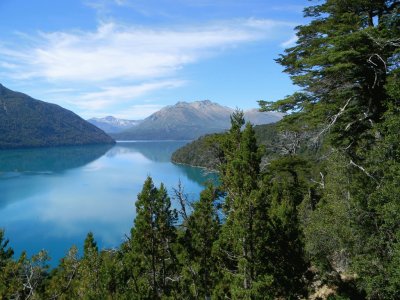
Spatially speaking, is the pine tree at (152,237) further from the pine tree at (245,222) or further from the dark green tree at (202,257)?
the pine tree at (245,222)

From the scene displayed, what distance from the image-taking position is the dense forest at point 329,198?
1216 cm

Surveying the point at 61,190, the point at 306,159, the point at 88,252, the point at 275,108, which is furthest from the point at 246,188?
the point at 61,190

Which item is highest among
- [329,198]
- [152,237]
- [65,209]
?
[329,198]

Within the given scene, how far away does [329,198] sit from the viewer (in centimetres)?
1827

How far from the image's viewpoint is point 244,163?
13203 mm

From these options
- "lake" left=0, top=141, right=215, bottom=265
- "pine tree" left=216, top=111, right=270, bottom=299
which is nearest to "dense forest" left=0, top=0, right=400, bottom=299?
"pine tree" left=216, top=111, right=270, bottom=299

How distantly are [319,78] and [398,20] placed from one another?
3.28 meters

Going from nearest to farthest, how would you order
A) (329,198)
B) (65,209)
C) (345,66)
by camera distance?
(345,66)
(329,198)
(65,209)

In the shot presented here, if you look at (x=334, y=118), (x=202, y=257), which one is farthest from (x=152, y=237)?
(x=334, y=118)

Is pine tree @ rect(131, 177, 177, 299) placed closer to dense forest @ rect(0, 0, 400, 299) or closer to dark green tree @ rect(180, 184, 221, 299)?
dense forest @ rect(0, 0, 400, 299)

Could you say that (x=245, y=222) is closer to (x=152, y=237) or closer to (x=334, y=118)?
(x=334, y=118)

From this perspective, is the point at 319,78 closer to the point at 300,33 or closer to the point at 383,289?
the point at 300,33

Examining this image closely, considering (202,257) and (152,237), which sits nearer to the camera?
(202,257)

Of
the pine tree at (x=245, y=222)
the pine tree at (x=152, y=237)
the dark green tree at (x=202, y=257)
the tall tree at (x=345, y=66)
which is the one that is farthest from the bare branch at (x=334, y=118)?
the pine tree at (x=152, y=237)
